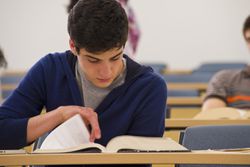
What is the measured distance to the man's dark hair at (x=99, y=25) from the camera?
1707 millimetres

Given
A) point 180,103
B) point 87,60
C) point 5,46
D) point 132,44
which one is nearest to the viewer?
point 87,60

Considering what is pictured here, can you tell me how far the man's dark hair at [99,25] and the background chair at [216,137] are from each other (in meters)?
0.53

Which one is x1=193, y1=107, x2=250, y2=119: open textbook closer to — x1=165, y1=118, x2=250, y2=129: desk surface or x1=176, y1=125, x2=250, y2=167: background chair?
x1=165, y1=118, x2=250, y2=129: desk surface

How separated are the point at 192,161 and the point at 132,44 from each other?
2.90 meters

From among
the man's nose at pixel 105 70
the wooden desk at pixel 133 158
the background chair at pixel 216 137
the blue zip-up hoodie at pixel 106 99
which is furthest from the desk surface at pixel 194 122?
the wooden desk at pixel 133 158

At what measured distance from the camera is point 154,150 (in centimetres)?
150

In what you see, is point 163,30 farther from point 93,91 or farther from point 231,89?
point 93,91

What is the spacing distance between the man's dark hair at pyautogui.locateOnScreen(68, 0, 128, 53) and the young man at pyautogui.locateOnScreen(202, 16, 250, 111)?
1.75m

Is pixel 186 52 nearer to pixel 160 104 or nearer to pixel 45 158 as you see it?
pixel 160 104

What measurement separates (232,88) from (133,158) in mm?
2182

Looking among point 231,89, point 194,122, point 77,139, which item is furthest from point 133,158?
point 231,89

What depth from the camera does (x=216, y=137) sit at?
6.94ft

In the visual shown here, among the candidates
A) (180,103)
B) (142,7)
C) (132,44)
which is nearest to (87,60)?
(180,103)

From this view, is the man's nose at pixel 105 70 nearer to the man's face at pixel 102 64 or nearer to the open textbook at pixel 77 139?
the man's face at pixel 102 64
